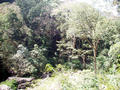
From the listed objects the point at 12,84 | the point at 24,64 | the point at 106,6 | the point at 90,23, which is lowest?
the point at 12,84

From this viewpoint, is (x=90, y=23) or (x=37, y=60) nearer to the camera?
(x=90, y=23)

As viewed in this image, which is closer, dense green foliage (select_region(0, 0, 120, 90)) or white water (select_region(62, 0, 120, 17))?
dense green foliage (select_region(0, 0, 120, 90))

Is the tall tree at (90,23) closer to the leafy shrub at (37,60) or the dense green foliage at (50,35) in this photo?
the dense green foliage at (50,35)

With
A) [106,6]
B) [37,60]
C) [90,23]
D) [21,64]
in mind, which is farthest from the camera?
[106,6]

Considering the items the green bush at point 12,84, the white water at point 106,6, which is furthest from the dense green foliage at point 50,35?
the white water at point 106,6

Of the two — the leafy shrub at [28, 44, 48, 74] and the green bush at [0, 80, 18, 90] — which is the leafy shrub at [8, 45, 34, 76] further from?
the green bush at [0, 80, 18, 90]

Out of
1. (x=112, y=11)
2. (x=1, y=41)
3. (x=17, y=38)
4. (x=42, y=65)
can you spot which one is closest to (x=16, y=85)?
(x=42, y=65)

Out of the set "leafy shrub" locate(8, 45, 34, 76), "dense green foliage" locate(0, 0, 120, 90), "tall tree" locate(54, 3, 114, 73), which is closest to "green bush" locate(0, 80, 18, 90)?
"dense green foliage" locate(0, 0, 120, 90)

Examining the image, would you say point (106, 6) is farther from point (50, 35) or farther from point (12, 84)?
point (12, 84)

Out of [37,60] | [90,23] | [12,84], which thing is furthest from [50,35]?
[12,84]

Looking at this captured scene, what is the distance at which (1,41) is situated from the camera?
6676mm

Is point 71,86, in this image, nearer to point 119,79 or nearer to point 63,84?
point 63,84

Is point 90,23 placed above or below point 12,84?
above

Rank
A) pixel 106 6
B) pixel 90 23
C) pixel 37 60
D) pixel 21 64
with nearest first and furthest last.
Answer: pixel 90 23
pixel 21 64
pixel 37 60
pixel 106 6
